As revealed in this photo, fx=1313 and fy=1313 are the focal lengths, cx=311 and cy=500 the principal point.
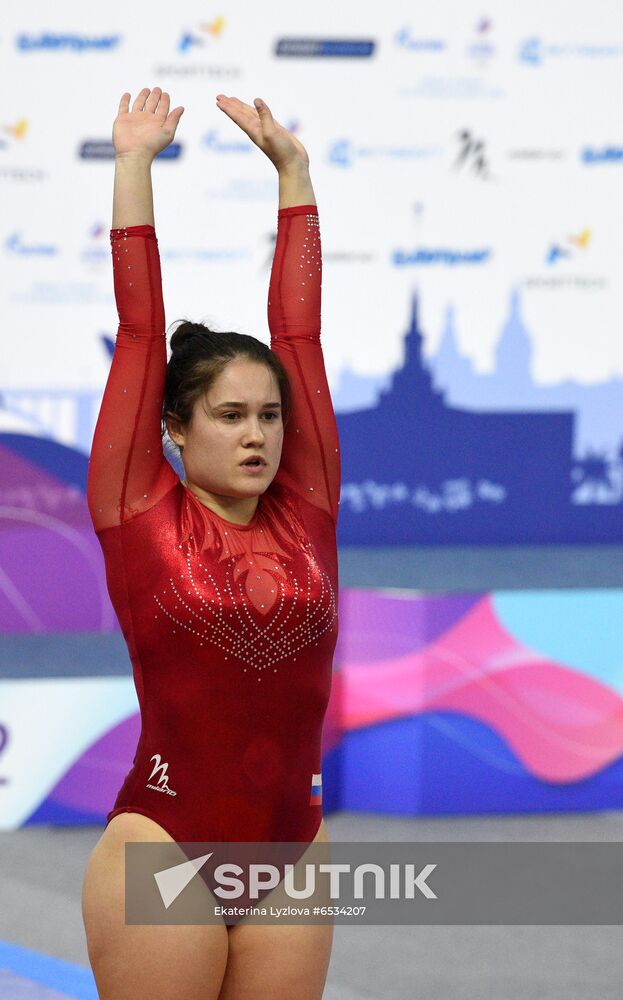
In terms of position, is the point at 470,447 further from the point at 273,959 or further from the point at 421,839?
the point at 273,959

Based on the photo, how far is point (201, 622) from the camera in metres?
1.72

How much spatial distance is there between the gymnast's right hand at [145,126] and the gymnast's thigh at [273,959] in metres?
1.03

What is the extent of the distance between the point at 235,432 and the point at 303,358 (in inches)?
8.3

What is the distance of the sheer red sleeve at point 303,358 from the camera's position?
192cm

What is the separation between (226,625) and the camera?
5.67 feet

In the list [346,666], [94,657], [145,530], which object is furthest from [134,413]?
[94,657]

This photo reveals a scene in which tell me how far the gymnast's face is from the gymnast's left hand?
36 cm

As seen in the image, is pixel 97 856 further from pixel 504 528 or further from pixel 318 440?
pixel 504 528

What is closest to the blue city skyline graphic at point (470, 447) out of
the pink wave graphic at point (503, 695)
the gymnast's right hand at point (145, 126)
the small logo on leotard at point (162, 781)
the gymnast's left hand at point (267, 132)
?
the pink wave graphic at point (503, 695)

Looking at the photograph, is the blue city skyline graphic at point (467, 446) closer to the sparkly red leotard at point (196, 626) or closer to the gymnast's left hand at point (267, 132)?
the gymnast's left hand at point (267, 132)

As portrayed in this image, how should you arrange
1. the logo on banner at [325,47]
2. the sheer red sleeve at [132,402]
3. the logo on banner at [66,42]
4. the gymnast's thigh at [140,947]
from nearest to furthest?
1. the gymnast's thigh at [140,947]
2. the sheer red sleeve at [132,402]
3. the logo on banner at [66,42]
4. the logo on banner at [325,47]

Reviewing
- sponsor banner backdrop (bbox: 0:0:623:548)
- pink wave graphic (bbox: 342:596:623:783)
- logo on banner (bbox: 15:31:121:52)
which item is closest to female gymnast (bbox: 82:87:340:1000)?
pink wave graphic (bbox: 342:596:623:783)

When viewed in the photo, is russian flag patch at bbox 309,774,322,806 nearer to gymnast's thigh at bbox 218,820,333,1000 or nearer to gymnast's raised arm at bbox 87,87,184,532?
gymnast's thigh at bbox 218,820,333,1000

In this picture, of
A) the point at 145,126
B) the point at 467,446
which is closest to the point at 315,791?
the point at 145,126
